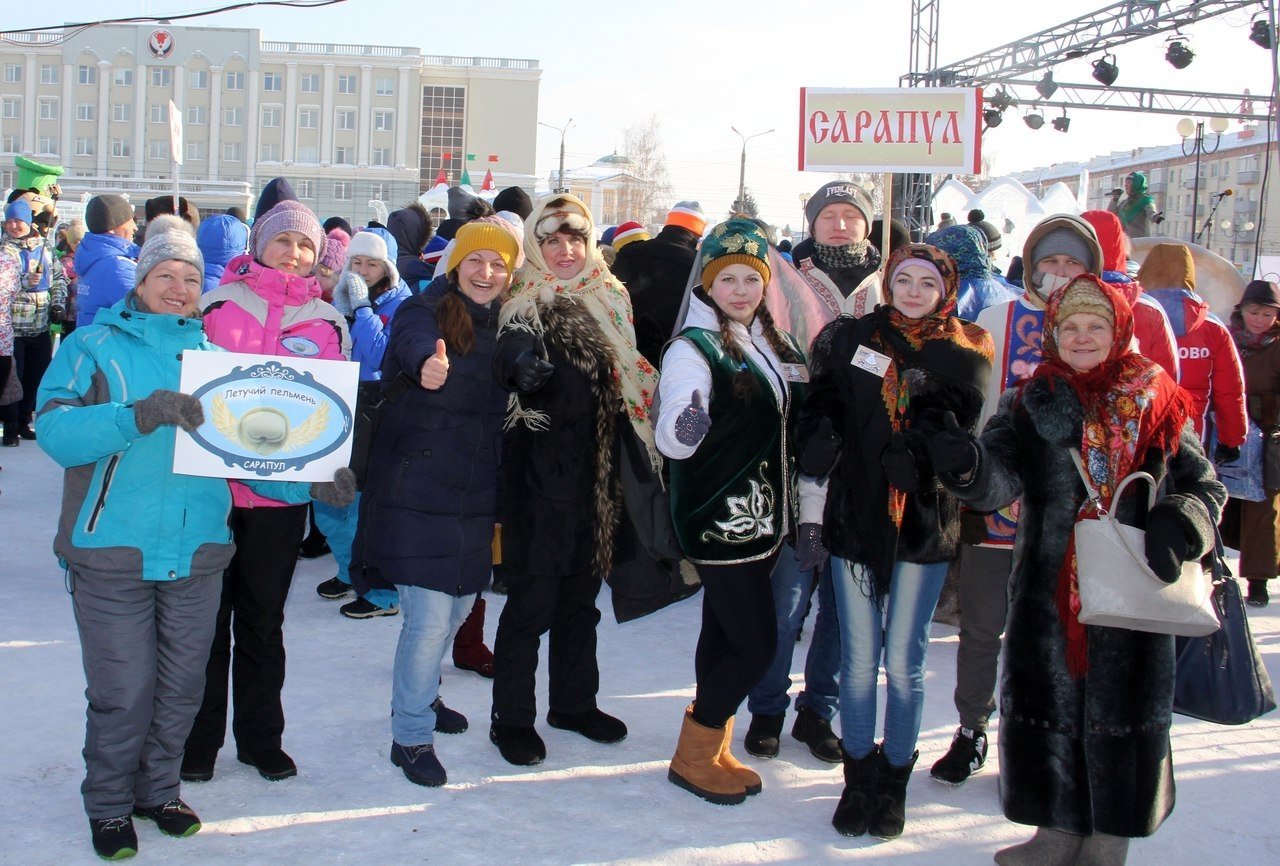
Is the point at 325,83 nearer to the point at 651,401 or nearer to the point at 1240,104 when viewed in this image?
the point at 1240,104

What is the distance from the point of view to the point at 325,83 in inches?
3081

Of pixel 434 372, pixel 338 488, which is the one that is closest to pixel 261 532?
pixel 338 488

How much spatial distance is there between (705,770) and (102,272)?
485cm

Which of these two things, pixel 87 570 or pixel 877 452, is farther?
pixel 877 452

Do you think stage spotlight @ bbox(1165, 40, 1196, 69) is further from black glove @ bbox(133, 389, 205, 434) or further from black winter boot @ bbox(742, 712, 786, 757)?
black glove @ bbox(133, 389, 205, 434)

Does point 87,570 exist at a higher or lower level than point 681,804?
higher

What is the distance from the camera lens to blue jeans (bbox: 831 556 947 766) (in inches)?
129

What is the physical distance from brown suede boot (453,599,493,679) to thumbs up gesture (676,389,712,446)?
1853mm

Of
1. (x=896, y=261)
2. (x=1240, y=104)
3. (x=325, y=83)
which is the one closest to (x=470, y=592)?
(x=896, y=261)

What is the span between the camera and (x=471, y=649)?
463 cm

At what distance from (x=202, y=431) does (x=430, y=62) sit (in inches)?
3327

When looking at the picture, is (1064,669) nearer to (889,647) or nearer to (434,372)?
(889,647)

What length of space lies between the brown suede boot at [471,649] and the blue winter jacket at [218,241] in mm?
2484

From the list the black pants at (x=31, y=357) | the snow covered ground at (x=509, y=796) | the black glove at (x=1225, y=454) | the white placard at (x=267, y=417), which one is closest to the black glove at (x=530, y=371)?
the white placard at (x=267, y=417)
